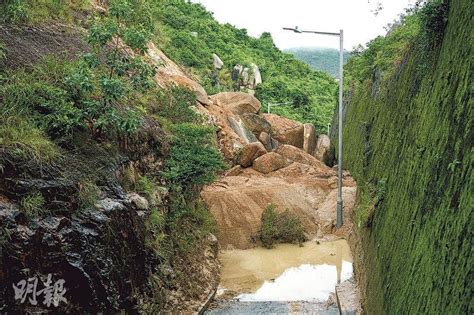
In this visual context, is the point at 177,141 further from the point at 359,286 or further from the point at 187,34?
the point at 187,34

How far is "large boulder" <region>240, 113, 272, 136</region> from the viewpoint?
105ft

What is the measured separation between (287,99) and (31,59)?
133 feet

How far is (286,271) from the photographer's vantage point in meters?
15.7

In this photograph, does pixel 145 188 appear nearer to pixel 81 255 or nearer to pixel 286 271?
pixel 81 255

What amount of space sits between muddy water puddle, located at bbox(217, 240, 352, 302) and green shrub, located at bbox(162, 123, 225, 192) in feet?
10.1

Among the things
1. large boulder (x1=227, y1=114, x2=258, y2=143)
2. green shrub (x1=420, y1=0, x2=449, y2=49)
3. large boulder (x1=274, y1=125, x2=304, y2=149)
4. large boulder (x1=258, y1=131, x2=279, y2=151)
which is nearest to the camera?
green shrub (x1=420, y1=0, x2=449, y2=49)

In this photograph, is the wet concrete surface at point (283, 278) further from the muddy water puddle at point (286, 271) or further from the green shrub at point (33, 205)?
the green shrub at point (33, 205)

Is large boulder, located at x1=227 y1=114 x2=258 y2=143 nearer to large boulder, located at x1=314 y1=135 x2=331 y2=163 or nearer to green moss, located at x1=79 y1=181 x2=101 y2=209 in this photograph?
large boulder, located at x1=314 y1=135 x2=331 y2=163

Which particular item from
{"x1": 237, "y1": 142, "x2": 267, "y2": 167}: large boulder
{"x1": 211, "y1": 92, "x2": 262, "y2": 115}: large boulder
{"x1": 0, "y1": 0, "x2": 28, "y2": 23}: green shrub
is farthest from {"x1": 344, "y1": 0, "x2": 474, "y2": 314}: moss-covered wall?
{"x1": 211, "y1": 92, "x2": 262, "y2": 115}: large boulder

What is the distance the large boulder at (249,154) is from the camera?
25.6 m

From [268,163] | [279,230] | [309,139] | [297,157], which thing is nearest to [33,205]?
[279,230]

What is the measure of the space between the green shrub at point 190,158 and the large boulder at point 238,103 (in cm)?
1907

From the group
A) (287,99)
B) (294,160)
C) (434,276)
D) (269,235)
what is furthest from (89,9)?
(287,99)

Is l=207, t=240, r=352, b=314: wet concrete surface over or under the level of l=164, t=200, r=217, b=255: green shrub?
under
